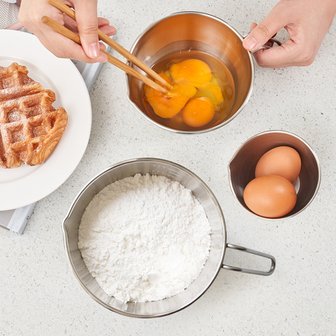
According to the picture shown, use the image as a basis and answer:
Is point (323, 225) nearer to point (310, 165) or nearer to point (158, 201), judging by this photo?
point (310, 165)

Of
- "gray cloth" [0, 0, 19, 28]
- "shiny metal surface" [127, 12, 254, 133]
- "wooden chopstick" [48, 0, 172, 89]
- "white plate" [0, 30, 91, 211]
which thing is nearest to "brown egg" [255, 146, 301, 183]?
"shiny metal surface" [127, 12, 254, 133]

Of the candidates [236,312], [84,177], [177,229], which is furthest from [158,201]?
[236,312]

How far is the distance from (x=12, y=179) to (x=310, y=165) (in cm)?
63

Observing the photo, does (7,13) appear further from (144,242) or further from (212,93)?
(144,242)

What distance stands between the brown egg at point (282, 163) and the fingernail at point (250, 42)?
0.21m

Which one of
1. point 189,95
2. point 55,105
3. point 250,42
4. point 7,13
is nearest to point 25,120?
point 55,105

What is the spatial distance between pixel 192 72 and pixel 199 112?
92 millimetres

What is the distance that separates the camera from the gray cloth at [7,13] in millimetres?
1166

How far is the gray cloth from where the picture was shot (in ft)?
3.83

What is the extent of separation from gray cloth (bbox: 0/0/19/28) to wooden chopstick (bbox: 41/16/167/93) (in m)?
0.35

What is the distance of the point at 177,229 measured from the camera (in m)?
1.06

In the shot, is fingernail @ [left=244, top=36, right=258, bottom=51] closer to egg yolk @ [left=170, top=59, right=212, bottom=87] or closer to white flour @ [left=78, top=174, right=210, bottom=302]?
egg yolk @ [left=170, top=59, right=212, bottom=87]

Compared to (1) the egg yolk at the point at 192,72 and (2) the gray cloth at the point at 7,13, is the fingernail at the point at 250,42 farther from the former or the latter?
(2) the gray cloth at the point at 7,13

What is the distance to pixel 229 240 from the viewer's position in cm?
112
